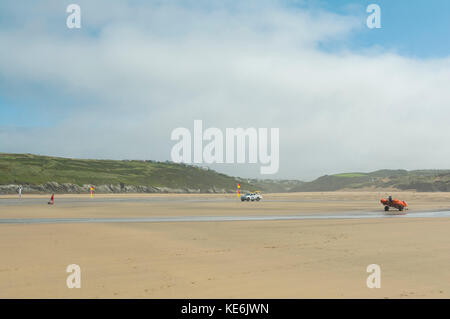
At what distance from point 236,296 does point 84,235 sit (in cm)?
1362

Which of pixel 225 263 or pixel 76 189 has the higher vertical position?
pixel 225 263

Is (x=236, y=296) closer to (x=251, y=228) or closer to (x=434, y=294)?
(x=434, y=294)

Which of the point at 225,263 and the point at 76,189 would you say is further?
the point at 76,189

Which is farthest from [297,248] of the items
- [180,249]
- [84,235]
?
[84,235]

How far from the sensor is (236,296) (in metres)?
9.45

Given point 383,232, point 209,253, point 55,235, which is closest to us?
point 209,253

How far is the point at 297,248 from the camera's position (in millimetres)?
16531

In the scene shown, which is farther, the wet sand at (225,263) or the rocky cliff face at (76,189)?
the rocky cliff face at (76,189)

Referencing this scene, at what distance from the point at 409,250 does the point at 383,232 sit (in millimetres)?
5957

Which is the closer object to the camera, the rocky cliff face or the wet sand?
the wet sand

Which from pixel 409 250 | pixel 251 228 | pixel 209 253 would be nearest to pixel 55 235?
pixel 209 253

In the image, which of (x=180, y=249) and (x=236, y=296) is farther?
(x=180, y=249)
